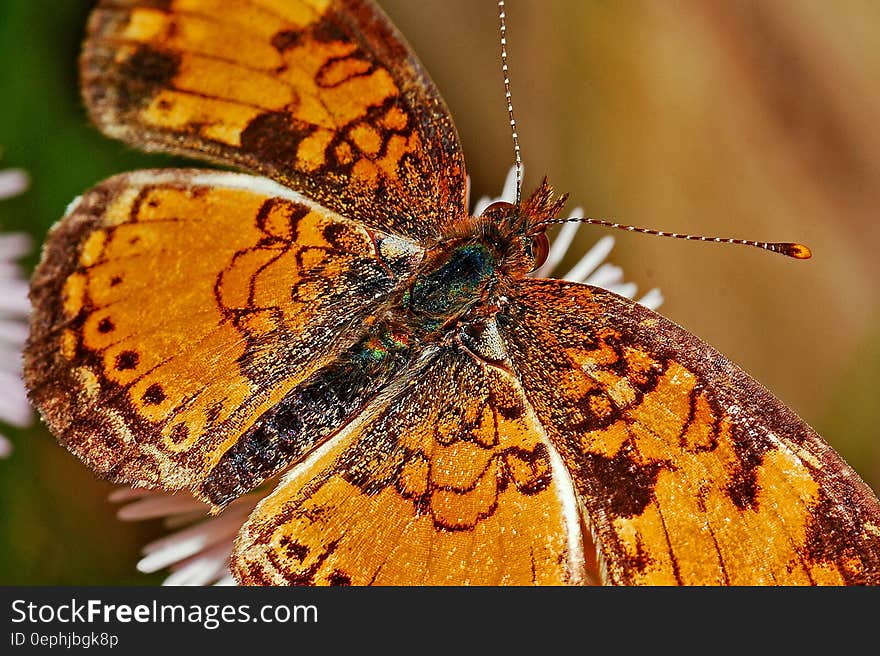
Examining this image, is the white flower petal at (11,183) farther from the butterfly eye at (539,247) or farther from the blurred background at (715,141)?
the butterfly eye at (539,247)

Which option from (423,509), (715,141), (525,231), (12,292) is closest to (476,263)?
(525,231)

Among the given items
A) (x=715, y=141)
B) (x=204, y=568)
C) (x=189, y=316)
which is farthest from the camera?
(x=715, y=141)

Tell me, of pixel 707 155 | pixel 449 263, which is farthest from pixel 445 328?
pixel 707 155

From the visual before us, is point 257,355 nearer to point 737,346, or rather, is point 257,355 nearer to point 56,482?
point 56,482

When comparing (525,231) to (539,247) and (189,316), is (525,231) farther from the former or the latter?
(189,316)

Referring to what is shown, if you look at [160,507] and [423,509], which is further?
[160,507]

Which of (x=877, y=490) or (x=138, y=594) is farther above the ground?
(x=877, y=490)
